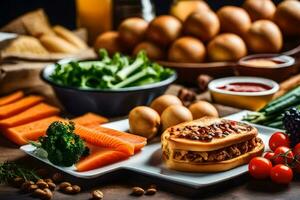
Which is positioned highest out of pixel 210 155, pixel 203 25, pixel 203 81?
pixel 203 25

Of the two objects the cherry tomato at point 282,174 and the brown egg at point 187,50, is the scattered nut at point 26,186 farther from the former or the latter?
the brown egg at point 187,50

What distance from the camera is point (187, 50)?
299 cm

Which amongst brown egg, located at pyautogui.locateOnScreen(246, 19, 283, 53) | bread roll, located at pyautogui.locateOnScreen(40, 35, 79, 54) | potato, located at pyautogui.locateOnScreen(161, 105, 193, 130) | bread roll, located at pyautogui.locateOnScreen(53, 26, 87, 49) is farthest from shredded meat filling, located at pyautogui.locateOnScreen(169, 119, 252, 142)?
bread roll, located at pyautogui.locateOnScreen(53, 26, 87, 49)

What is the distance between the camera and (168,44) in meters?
3.14

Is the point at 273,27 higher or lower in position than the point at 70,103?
higher

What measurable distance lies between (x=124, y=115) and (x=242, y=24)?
769 mm

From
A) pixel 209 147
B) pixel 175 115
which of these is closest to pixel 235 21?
pixel 175 115

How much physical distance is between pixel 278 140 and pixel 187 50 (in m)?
0.98

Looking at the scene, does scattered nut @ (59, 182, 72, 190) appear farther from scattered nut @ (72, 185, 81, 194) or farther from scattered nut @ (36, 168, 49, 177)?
scattered nut @ (36, 168, 49, 177)

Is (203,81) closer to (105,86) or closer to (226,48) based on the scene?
(226,48)

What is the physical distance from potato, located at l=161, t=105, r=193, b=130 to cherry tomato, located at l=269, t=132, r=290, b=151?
Answer: 1.05ft

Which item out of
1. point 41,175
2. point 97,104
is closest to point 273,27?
point 97,104

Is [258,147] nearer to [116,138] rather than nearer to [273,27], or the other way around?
[116,138]

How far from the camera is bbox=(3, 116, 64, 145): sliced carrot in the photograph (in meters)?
2.34
